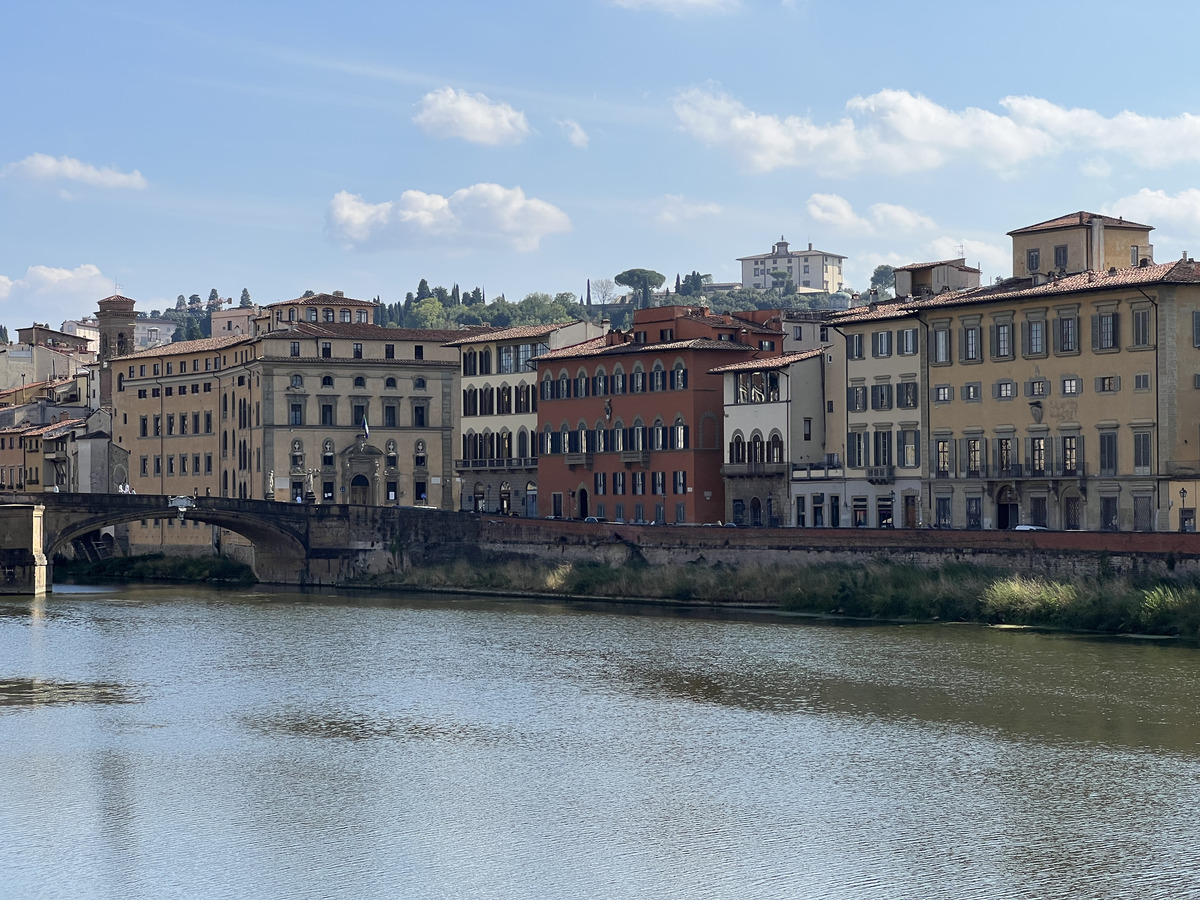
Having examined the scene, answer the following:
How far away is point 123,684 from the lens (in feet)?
151

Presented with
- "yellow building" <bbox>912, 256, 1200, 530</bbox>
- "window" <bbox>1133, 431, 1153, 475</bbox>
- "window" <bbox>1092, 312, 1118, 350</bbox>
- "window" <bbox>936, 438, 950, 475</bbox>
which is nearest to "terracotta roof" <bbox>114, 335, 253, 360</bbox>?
"window" <bbox>936, 438, 950, 475</bbox>

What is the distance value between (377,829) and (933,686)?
17761 mm

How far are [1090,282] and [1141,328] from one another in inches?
118

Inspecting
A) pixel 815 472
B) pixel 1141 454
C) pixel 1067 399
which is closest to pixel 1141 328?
pixel 1067 399

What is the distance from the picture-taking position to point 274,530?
81.6 m

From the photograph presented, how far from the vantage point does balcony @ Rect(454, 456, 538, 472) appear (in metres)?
87.7

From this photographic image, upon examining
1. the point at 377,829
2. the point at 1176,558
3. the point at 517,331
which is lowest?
the point at 377,829

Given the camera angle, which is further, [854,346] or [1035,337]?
[854,346]

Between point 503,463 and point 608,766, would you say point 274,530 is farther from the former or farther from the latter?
point 608,766

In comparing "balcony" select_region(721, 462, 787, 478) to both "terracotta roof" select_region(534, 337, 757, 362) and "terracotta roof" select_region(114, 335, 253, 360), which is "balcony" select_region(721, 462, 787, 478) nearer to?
"terracotta roof" select_region(534, 337, 757, 362)

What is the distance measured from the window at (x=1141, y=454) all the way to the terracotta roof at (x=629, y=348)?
2209 centimetres

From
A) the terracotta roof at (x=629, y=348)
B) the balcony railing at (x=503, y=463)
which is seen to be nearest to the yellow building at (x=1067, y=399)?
the terracotta roof at (x=629, y=348)

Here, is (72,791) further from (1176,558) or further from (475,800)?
(1176,558)

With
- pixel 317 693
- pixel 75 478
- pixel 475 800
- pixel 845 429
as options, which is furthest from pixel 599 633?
pixel 75 478
